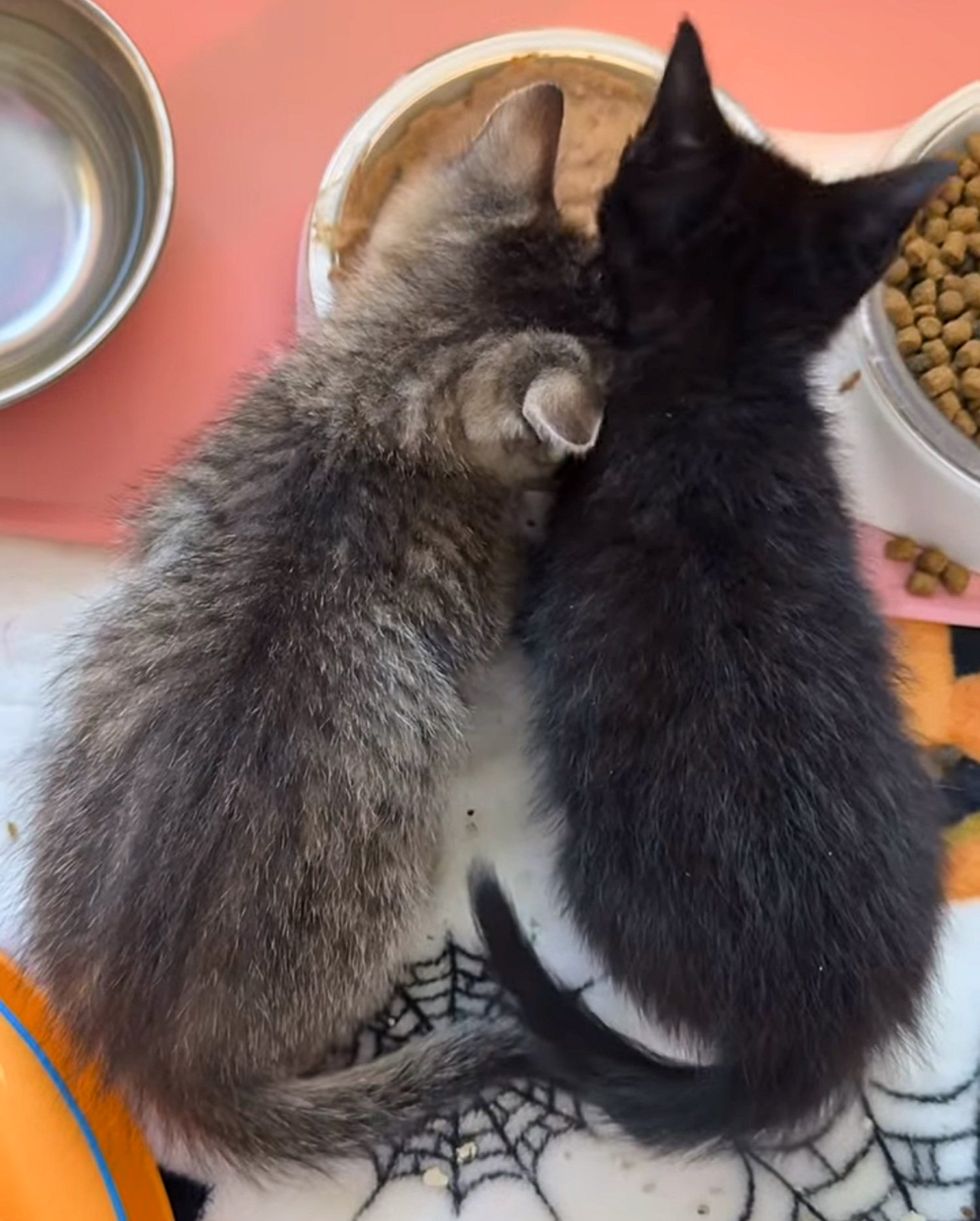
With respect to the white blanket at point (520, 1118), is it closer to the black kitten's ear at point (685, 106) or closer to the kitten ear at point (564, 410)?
the kitten ear at point (564, 410)

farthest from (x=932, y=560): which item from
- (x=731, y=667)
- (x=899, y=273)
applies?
(x=731, y=667)

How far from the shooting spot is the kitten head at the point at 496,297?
3.13 feet

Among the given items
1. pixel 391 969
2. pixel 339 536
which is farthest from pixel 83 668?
pixel 391 969

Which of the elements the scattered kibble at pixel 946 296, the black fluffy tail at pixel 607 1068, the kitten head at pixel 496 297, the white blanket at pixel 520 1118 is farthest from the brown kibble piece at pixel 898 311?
the black fluffy tail at pixel 607 1068

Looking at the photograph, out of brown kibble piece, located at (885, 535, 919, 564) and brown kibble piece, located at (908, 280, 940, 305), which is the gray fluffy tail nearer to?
brown kibble piece, located at (885, 535, 919, 564)

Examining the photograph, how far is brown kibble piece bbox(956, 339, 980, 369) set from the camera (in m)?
1.18

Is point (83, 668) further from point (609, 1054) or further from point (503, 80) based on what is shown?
point (503, 80)

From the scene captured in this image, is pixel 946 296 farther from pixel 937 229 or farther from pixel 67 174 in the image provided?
pixel 67 174

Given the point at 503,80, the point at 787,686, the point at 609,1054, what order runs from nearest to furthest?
the point at 787,686
the point at 609,1054
the point at 503,80

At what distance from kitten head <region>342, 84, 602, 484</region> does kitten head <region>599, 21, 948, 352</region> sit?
43mm

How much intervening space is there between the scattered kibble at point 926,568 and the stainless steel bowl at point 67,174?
713 millimetres

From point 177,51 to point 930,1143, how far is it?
1194 mm

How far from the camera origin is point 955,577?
1.25 m

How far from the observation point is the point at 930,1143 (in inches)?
47.2
